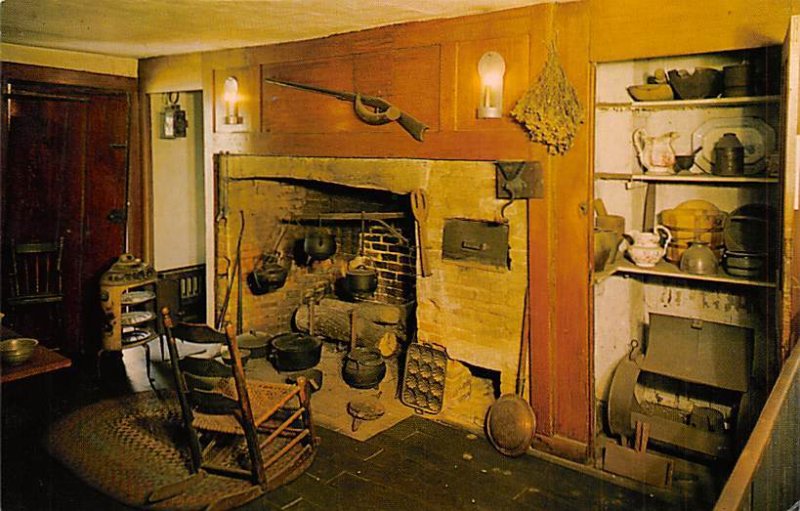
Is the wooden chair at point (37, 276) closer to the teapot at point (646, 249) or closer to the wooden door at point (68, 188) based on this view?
the wooden door at point (68, 188)

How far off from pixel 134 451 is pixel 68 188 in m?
2.49

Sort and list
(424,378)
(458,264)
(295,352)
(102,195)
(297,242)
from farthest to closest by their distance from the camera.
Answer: (297,242), (102,195), (295,352), (424,378), (458,264)

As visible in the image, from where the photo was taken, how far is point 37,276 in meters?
5.13

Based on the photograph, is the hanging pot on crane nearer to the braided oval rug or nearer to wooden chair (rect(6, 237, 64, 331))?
the braided oval rug

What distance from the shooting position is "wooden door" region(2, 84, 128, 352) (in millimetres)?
5020

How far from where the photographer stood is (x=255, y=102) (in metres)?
4.95

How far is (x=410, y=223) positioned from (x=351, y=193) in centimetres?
69

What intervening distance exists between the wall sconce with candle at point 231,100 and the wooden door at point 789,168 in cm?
361

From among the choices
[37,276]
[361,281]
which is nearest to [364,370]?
[361,281]

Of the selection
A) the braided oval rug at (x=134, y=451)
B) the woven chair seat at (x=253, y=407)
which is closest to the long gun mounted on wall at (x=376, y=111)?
the woven chair seat at (x=253, y=407)

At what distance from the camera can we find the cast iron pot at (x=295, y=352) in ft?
15.6

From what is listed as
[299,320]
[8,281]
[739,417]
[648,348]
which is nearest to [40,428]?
[8,281]

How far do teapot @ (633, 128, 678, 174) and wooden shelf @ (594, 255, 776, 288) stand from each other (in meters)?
0.50

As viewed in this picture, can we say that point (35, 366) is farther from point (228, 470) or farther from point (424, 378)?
point (424, 378)
